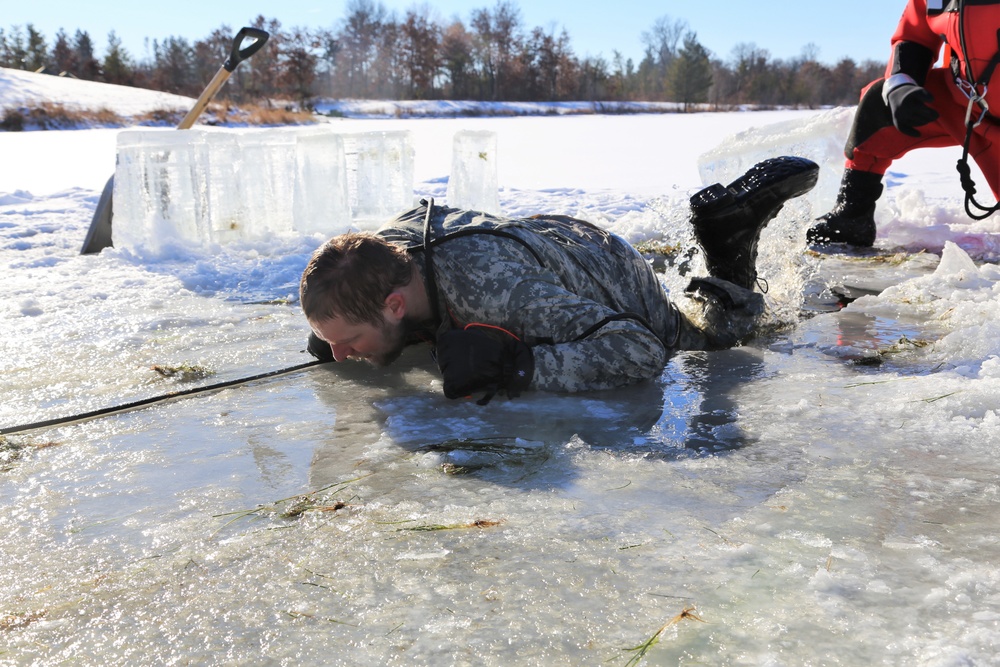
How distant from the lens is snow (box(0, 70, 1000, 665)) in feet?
4.62

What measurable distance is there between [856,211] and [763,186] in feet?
7.96

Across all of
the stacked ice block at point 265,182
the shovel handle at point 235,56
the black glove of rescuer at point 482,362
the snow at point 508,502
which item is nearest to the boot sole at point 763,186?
the snow at point 508,502

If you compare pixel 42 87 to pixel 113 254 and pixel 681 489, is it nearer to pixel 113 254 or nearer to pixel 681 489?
pixel 113 254

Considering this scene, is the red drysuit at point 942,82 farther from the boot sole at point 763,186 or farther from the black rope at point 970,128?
the boot sole at point 763,186

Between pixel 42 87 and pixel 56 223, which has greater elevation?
pixel 42 87

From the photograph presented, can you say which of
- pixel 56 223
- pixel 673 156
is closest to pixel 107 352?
pixel 56 223

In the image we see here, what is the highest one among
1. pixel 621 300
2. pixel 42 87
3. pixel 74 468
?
pixel 42 87

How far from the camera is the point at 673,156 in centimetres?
1262

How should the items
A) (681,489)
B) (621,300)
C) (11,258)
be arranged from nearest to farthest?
1. (681,489)
2. (621,300)
3. (11,258)

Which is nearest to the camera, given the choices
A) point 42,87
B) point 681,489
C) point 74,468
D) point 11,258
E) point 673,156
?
point 681,489

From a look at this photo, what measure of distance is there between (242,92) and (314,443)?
46366 mm

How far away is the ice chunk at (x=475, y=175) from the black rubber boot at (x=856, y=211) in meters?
2.70

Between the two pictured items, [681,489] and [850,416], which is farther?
[850,416]

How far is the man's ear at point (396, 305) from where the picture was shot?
2.52 metres
